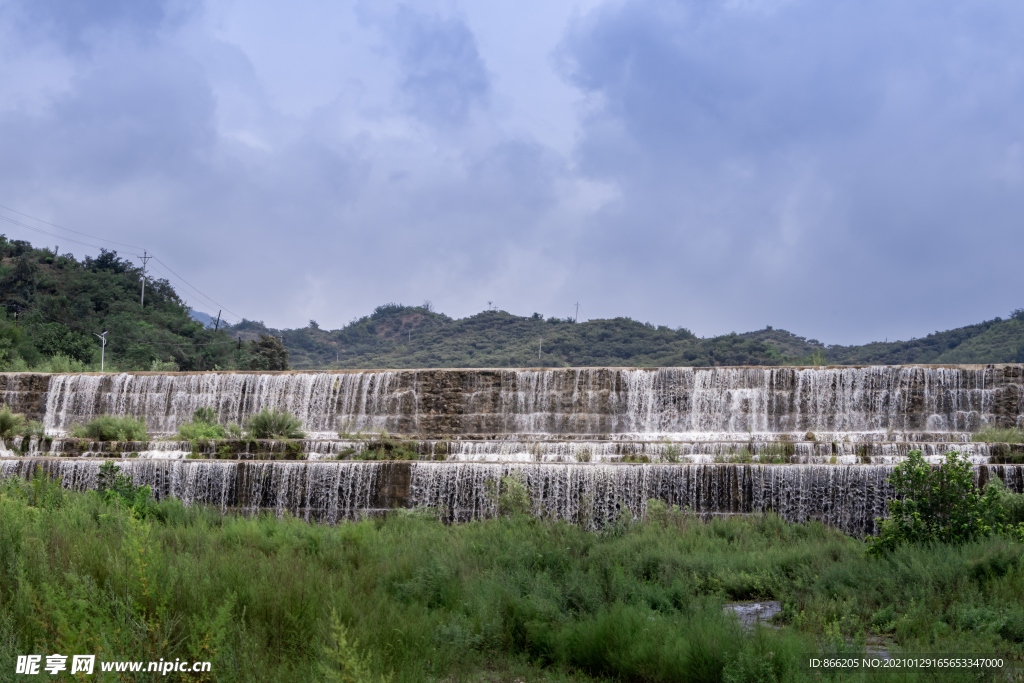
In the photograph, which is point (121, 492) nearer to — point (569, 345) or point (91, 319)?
point (91, 319)

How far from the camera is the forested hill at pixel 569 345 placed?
160 ft

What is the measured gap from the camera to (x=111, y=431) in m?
18.3

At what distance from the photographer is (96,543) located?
6793mm

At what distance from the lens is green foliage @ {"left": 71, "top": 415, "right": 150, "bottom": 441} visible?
721 inches

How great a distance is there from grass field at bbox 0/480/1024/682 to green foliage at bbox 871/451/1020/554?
1.30ft

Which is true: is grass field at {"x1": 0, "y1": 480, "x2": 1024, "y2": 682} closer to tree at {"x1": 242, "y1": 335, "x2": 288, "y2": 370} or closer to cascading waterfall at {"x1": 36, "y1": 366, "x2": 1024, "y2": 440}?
cascading waterfall at {"x1": 36, "y1": 366, "x2": 1024, "y2": 440}

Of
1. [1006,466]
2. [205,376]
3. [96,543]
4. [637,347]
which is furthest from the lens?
[637,347]

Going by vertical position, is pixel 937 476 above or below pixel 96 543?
above

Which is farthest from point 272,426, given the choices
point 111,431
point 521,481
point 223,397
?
point 521,481

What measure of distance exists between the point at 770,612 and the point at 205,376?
1940 centimetres

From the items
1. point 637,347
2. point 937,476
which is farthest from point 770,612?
point 637,347

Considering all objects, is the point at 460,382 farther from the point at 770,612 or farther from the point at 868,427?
the point at 770,612

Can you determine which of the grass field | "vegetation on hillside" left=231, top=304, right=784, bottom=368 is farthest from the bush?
"vegetation on hillside" left=231, top=304, right=784, bottom=368

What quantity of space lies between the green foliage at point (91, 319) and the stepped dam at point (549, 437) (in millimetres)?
11966
